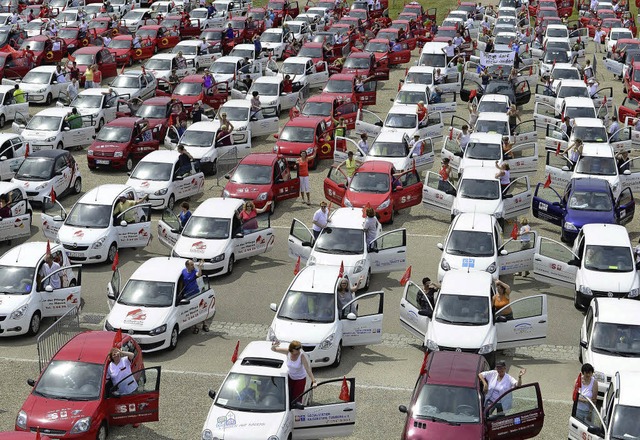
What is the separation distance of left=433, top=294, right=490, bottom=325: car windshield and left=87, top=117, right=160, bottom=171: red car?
15.9 metres

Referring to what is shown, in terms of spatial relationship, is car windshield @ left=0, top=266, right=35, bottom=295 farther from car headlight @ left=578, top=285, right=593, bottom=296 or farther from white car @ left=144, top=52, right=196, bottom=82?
white car @ left=144, top=52, right=196, bottom=82

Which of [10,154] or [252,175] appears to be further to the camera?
[10,154]

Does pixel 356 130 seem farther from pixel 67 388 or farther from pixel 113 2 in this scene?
pixel 113 2

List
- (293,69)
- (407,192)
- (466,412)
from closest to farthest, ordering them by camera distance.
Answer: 1. (466,412)
2. (407,192)
3. (293,69)

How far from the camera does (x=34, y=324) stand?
76.4 feet

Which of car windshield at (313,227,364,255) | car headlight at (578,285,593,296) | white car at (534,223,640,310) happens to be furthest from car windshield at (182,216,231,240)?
car headlight at (578,285,593,296)

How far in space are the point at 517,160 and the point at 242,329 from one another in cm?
1263

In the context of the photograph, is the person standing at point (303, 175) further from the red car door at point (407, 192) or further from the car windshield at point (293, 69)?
the car windshield at point (293, 69)

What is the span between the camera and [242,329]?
23891mm

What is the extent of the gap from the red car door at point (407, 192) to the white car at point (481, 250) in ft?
15.1

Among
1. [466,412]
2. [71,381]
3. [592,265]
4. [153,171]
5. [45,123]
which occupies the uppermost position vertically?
[466,412]

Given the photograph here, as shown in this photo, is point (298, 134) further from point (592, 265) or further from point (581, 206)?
point (592, 265)

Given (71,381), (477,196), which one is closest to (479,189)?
(477,196)

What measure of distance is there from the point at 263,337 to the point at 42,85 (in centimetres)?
2306
